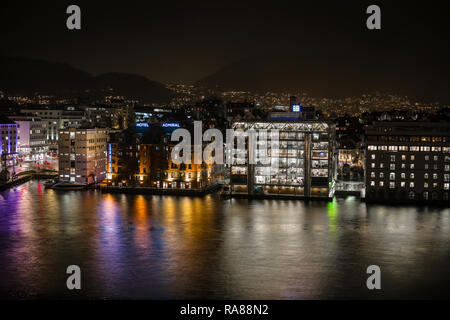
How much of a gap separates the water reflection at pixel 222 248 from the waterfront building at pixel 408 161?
1270 mm

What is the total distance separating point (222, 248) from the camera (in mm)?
18109

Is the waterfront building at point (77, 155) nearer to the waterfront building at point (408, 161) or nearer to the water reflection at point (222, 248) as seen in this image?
the water reflection at point (222, 248)

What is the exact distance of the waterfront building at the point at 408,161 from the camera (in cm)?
2566

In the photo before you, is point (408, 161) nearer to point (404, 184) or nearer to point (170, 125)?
point (404, 184)

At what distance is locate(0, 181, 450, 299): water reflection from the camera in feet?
47.5

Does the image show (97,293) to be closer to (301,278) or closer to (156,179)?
(301,278)

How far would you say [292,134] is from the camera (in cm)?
2747

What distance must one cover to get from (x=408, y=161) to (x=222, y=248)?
11.3 m

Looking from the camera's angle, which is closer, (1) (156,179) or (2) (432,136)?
(2) (432,136)

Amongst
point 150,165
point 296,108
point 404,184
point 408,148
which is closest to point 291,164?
point 296,108

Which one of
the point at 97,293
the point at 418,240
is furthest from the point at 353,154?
the point at 97,293

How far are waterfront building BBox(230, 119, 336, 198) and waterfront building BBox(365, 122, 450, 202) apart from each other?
204 cm
